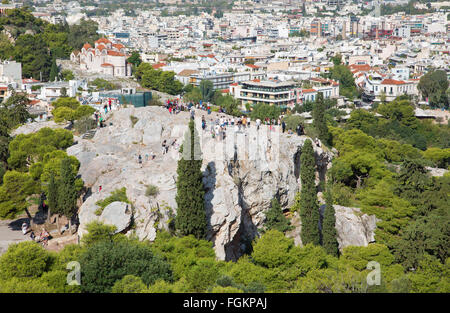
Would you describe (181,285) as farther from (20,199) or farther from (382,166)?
(382,166)

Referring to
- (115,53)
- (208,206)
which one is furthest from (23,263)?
(115,53)

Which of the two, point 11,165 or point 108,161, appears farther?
point 11,165

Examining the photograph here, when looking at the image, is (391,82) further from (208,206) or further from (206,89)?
(208,206)

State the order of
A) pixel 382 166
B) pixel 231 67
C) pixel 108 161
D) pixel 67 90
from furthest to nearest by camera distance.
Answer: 1. pixel 231 67
2. pixel 67 90
3. pixel 382 166
4. pixel 108 161

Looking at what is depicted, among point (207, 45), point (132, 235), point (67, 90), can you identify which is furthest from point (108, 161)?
point (207, 45)

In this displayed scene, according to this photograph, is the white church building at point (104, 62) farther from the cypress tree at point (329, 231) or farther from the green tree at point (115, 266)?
the green tree at point (115, 266)

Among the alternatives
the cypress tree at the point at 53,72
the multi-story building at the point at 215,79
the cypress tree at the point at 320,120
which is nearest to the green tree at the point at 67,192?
the cypress tree at the point at 320,120
